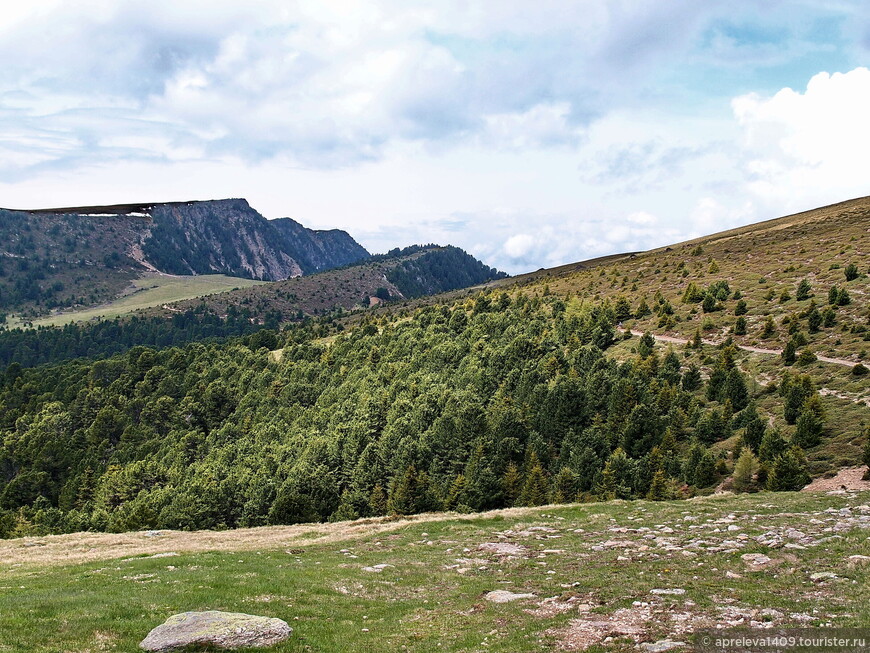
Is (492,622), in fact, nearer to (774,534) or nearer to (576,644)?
(576,644)

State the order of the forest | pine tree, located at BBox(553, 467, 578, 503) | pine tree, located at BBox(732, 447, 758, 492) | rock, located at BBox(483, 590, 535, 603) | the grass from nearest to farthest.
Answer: the grass → rock, located at BBox(483, 590, 535, 603) → pine tree, located at BBox(732, 447, 758, 492) → the forest → pine tree, located at BBox(553, 467, 578, 503)

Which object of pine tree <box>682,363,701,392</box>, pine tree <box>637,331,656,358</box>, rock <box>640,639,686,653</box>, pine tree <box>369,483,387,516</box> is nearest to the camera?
rock <box>640,639,686,653</box>

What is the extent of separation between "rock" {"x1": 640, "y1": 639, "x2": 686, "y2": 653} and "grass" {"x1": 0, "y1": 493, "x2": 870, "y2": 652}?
53 cm

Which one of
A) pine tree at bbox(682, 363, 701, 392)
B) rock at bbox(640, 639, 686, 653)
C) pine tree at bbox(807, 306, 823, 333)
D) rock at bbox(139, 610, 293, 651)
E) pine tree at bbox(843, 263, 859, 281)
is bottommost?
pine tree at bbox(682, 363, 701, 392)

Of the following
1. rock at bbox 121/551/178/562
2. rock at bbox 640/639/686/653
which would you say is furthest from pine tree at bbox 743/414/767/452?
rock at bbox 121/551/178/562

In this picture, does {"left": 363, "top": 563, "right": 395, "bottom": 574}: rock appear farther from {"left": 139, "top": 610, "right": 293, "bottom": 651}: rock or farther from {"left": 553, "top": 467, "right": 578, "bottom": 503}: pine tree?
{"left": 553, "top": 467, "right": 578, "bottom": 503}: pine tree

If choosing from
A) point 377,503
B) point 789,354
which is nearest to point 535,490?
point 377,503

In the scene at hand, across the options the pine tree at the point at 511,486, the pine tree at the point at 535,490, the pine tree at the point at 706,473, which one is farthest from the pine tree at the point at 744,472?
the pine tree at the point at 511,486

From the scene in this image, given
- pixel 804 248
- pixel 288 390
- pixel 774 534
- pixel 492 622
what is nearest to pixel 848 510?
pixel 774 534

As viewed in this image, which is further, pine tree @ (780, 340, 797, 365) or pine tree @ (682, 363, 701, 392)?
pine tree @ (682, 363, 701, 392)

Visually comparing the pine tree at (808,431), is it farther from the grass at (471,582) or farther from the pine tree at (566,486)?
the pine tree at (566,486)

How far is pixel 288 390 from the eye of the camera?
140375 mm

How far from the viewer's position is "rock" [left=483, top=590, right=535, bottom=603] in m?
19.9

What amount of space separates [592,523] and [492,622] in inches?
725
